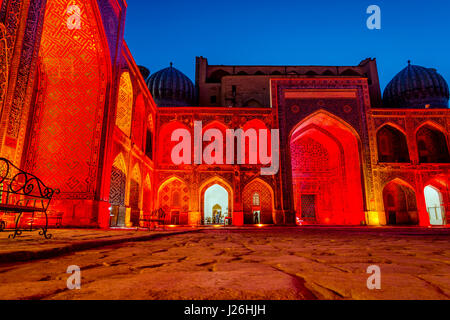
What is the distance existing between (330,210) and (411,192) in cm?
430

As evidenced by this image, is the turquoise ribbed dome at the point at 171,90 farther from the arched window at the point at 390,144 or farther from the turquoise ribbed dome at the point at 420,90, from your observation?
the turquoise ribbed dome at the point at 420,90

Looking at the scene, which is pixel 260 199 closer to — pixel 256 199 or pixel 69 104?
pixel 256 199

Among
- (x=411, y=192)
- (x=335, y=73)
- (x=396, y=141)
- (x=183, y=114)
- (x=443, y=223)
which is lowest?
(x=443, y=223)

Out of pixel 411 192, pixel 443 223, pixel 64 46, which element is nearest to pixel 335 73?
pixel 411 192

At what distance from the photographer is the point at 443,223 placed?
1545 cm

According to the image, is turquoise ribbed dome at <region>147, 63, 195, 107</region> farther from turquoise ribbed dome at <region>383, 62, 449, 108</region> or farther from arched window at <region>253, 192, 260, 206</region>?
turquoise ribbed dome at <region>383, 62, 449, 108</region>

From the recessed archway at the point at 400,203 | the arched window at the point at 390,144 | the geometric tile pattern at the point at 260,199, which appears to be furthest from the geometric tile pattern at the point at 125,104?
the recessed archway at the point at 400,203

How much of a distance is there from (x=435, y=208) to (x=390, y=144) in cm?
432

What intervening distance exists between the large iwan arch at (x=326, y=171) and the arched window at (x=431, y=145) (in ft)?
13.9

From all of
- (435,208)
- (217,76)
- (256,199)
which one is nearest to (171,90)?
(217,76)

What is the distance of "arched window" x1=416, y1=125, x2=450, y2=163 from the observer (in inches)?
631

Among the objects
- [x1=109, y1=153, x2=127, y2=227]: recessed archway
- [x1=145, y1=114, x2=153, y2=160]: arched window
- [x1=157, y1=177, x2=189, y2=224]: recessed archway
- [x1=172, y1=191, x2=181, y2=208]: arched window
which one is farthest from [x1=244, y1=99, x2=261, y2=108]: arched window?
[x1=109, y1=153, x2=127, y2=227]: recessed archway

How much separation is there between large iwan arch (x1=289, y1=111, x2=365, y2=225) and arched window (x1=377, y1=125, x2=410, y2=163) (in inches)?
79.7
